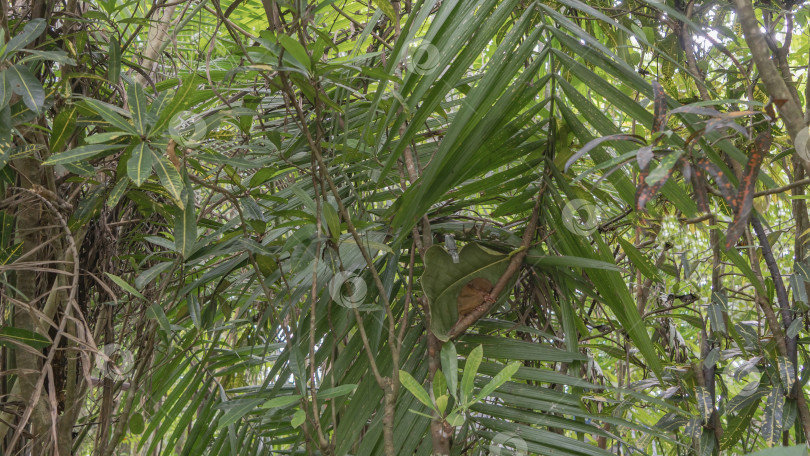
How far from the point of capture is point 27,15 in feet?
3.93

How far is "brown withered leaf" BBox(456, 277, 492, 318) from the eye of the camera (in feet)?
2.76

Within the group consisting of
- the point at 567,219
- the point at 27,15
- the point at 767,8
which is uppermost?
the point at 767,8

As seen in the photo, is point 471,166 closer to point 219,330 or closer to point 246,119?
point 246,119

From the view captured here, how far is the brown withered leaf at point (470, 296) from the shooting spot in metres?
0.84

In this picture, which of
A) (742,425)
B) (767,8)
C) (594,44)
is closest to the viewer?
(594,44)

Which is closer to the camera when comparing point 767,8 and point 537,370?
point 537,370

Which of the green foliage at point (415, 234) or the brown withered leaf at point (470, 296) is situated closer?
the green foliage at point (415, 234)

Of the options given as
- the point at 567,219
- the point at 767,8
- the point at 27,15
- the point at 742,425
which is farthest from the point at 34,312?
the point at 767,8

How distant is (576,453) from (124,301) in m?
0.82

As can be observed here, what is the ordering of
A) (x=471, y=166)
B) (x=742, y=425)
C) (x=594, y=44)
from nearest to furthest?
(x=594, y=44) < (x=471, y=166) < (x=742, y=425)

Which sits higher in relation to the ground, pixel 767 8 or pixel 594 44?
pixel 767 8

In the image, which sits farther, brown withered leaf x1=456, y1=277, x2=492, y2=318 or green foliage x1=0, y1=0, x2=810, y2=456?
brown withered leaf x1=456, y1=277, x2=492, y2=318

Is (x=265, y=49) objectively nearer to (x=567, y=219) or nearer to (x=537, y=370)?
(x=567, y=219)

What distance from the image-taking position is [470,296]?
84 cm
